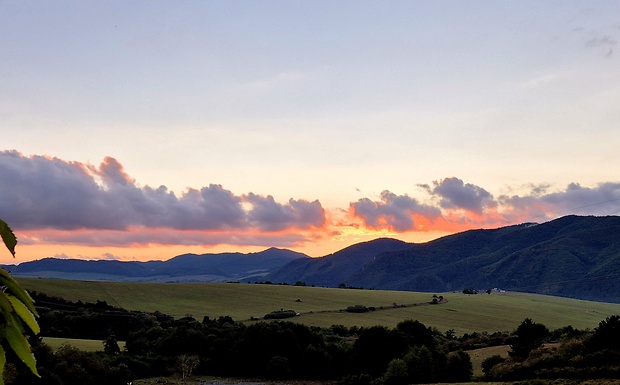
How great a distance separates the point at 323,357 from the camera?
83938 mm

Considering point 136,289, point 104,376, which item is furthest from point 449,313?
point 104,376

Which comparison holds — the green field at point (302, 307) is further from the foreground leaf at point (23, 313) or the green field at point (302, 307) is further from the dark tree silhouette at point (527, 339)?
the foreground leaf at point (23, 313)

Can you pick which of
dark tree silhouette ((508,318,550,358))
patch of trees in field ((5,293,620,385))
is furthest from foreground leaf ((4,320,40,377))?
dark tree silhouette ((508,318,550,358))

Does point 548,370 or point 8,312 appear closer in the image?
point 8,312

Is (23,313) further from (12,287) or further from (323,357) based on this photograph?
(323,357)

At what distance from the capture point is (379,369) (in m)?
80.2

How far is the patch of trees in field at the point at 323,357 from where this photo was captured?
A: 62.8m

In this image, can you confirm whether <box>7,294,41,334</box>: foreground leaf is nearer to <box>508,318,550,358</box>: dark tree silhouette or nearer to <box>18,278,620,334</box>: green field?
<box>508,318,550,358</box>: dark tree silhouette

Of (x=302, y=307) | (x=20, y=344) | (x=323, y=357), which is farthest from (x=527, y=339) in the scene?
(x=302, y=307)

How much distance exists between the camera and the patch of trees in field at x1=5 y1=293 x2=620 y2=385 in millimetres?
62812

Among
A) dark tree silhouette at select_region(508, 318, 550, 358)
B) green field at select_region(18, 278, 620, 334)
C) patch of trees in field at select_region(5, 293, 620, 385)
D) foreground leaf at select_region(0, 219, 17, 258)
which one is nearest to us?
foreground leaf at select_region(0, 219, 17, 258)

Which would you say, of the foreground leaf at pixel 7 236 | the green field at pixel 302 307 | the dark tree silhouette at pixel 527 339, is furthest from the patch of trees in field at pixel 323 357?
the foreground leaf at pixel 7 236

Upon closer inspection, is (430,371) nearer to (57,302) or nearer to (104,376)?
(104,376)

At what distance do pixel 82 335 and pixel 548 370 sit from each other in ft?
290
